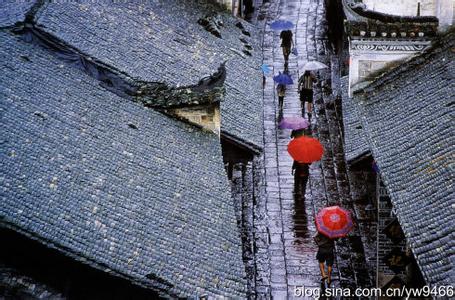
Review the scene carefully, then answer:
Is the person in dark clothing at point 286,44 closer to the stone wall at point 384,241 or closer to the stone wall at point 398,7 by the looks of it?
the stone wall at point 398,7

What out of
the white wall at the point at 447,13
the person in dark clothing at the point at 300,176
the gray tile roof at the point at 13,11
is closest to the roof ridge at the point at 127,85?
the gray tile roof at the point at 13,11

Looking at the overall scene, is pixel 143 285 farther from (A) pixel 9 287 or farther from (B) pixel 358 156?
(B) pixel 358 156

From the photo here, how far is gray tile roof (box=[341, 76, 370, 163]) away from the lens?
22.2m

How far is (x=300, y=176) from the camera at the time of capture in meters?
25.4

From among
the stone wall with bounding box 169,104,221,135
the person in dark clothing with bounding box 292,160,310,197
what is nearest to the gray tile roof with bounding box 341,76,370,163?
the person in dark clothing with bounding box 292,160,310,197

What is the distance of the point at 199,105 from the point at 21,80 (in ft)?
15.4

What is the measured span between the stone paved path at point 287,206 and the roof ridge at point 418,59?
445 centimetres

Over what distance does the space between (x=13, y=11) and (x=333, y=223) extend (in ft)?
35.0

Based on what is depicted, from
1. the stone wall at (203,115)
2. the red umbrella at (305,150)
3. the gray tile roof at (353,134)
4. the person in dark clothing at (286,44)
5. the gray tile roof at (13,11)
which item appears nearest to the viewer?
the stone wall at (203,115)

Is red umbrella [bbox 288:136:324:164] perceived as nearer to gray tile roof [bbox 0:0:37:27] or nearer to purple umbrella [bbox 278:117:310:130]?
purple umbrella [bbox 278:117:310:130]

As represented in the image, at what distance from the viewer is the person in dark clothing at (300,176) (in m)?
25.1

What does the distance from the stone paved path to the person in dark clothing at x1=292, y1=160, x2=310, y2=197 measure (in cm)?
29

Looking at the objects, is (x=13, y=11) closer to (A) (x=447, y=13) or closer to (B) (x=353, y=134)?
(B) (x=353, y=134)

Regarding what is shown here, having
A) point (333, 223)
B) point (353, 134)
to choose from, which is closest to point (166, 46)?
point (353, 134)
